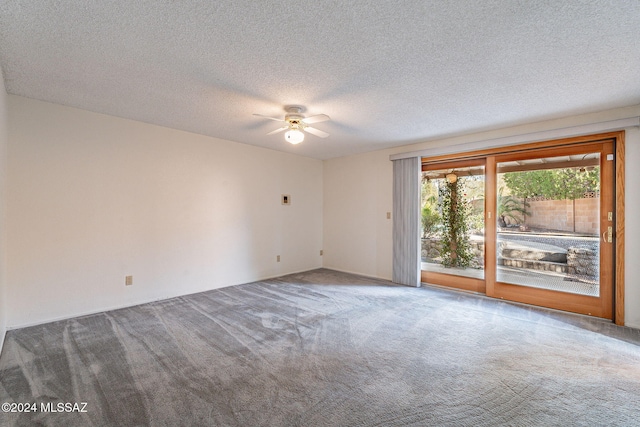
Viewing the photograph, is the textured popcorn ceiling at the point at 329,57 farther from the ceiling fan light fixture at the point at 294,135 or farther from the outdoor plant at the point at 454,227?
the outdoor plant at the point at 454,227

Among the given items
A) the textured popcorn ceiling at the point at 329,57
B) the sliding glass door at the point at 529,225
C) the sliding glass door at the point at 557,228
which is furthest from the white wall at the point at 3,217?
the sliding glass door at the point at 557,228

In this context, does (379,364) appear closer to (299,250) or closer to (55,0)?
(55,0)

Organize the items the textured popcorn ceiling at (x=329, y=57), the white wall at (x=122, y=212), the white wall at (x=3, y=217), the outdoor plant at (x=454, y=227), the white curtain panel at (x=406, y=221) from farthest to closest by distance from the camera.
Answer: the white curtain panel at (x=406, y=221) < the outdoor plant at (x=454, y=227) < the white wall at (x=122, y=212) < the white wall at (x=3, y=217) < the textured popcorn ceiling at (x=329, y=57)

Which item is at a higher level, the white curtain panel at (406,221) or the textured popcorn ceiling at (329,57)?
the textured popcorn ceiling at (329,57)

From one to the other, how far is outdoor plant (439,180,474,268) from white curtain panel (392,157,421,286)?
0.45m

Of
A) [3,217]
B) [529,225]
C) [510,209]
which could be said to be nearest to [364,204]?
[510,209]

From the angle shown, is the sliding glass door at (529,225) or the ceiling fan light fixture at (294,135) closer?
the ceiling fan light fixture at (294,135)

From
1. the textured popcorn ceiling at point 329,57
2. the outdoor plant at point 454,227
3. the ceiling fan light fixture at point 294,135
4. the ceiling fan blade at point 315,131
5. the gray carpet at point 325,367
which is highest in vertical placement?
the textured popcorn ceiling at point 329,57

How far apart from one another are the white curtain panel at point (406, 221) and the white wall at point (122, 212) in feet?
7.50

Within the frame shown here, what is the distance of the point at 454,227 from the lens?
4773 millimetres

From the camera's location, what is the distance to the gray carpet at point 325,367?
1.82 m

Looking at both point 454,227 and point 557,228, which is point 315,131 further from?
point 557,228

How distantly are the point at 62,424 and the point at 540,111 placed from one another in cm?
509

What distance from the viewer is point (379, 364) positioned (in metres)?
2.40
